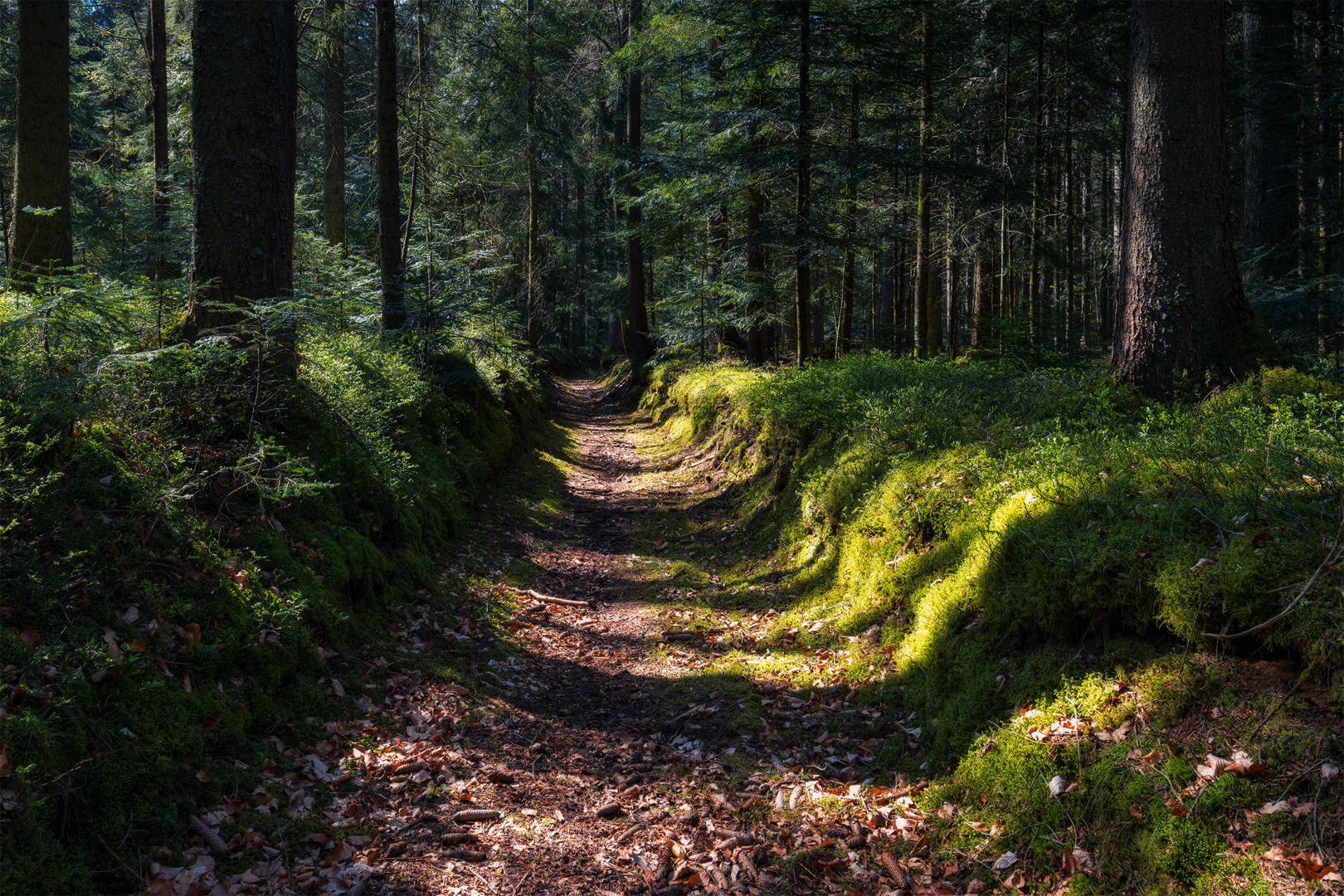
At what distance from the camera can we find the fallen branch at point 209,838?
279 cm

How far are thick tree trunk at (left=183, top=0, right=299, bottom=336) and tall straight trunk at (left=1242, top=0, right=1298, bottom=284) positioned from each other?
1528 cm

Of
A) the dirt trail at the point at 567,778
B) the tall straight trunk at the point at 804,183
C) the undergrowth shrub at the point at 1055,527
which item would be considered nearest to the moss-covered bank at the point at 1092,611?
the undergrowth shrub at the point at 1055,527

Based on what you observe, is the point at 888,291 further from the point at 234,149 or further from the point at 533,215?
the point at 234,149

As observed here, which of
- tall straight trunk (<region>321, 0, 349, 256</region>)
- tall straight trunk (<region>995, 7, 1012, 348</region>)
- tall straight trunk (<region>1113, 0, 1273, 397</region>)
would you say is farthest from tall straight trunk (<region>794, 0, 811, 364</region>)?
tall straight trunk (<region>321, 0, 349, 256</region>)

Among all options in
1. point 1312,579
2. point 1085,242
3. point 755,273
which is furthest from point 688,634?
point 1085,242

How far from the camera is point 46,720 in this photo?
2543 millimetres

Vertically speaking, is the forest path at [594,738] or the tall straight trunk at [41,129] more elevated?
the tall straight trunk at [41,129]

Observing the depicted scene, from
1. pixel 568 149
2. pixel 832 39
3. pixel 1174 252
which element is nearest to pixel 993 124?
pixel 832 39

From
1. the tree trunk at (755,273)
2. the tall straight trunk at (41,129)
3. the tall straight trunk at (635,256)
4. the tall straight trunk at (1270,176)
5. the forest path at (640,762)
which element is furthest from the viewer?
the tall straight trunk at (635,256)

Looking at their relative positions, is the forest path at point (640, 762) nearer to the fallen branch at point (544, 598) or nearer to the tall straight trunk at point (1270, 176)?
the fallen branch at point (544, 598)

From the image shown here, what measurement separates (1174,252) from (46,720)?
337 inches

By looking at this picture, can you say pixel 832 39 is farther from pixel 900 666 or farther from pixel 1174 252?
pixel 900 666

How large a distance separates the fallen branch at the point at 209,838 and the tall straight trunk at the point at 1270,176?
53.0 ft

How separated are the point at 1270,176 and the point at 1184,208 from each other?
9.74 m
